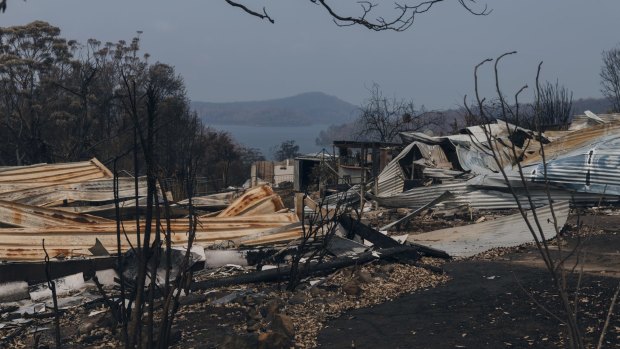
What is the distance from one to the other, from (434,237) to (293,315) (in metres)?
4.89

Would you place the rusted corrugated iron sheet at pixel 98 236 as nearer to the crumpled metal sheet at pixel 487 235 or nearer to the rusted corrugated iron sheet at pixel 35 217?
the rusted corrugated iron sheet at pixel 35 217

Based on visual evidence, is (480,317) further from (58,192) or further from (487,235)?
(58,192)

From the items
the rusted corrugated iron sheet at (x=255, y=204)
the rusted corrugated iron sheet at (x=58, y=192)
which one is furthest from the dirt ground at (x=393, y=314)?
the rusted corrugated iron sheet at (x=58, y=192)

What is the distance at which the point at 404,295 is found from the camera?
652 cm

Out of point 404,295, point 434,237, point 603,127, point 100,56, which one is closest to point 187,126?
point 100,56

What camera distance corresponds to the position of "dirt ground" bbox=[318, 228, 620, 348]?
4.95 meters

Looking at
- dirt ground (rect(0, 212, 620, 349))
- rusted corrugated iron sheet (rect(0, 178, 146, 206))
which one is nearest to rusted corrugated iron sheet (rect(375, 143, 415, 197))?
rusted corrugated iron sheet (rect(0, 178, 146, 206))

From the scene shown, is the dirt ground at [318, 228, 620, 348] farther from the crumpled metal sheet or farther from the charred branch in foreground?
the crumpled metal sheet

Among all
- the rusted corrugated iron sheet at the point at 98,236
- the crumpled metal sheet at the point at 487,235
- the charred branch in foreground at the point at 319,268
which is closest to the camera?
the charred branch in foreground at the point at 319,268

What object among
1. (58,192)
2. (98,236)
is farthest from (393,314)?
(58,192)

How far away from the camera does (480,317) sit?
5574mm

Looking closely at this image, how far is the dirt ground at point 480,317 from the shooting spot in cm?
495

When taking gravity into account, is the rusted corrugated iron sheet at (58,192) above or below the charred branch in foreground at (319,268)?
above

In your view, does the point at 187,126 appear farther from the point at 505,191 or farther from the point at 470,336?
the point at 470,336
